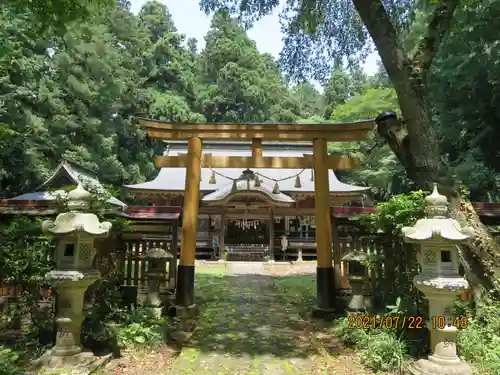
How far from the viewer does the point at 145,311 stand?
6.25 m

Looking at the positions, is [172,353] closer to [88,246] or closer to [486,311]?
[88,246]

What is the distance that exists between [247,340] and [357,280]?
2.13m

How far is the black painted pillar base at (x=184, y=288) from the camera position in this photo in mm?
7027

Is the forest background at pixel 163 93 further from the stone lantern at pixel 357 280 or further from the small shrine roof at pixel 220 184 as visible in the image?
the stone lantern at pixel 357 280

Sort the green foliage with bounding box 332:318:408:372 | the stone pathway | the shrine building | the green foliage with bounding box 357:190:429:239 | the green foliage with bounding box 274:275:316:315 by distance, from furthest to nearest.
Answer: the shrine building
the green foliage with bounding box 274:275:316:315
the green foliage with bounding box 357:190:429:239
the stone pathway
the green foliage with bounding box 332:318:408:372

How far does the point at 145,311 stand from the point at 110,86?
2288 cm

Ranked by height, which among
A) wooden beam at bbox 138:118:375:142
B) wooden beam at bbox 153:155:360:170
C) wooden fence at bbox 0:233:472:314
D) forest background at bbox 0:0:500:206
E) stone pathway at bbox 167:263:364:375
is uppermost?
forest background at bbox 0:0:500:206

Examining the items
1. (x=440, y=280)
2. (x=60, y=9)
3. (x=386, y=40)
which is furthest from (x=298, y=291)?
(x=60, y=9)

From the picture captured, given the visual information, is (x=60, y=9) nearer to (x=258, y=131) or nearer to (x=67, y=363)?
(x=258, y=131)

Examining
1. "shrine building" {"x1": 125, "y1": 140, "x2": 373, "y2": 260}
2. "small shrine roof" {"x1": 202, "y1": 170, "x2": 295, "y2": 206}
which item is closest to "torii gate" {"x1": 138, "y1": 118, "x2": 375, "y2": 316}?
"small shrine roof" {"x1": 202, "y1": 170, "x2": 295, "y2": 206}

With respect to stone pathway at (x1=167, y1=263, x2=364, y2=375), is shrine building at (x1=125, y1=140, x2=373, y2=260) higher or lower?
higher

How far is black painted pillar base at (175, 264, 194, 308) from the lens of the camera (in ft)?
23.1

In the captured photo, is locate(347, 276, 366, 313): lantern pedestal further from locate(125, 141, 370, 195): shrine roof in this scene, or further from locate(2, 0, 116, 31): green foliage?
locate(125, 141, 370, 195): shrine roof
